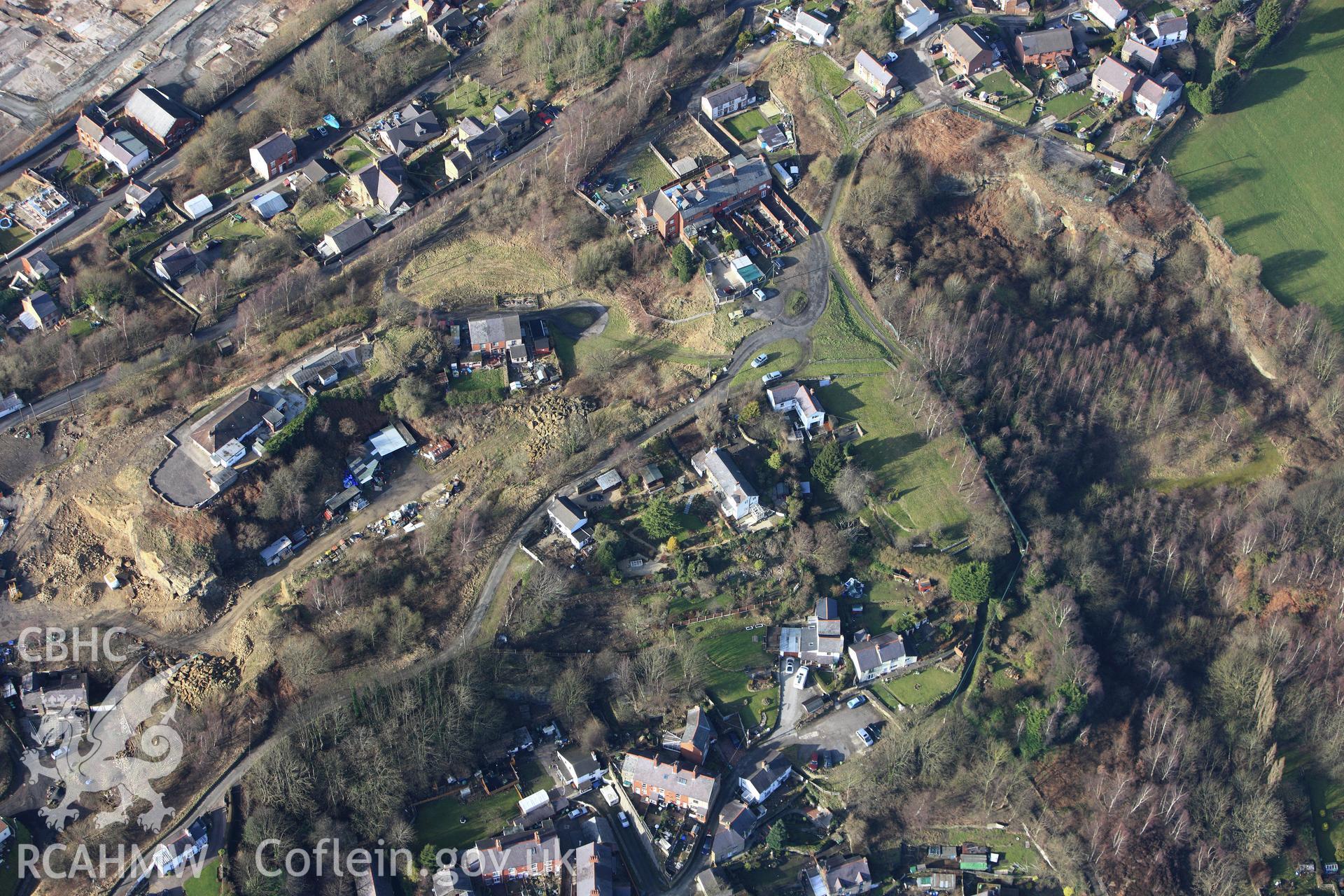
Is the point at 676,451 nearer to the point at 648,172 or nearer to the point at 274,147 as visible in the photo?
the point at 648,172

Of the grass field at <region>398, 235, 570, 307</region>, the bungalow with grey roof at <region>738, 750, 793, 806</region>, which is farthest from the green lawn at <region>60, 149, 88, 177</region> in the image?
the bungalow with grey roof at <region>738, 750, 793, 806</region>

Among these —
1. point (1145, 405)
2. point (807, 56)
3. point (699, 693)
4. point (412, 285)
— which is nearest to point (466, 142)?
point (412, 285)

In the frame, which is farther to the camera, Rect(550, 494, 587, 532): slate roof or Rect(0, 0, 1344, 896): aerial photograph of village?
Rect(550, 494, 587, 532): slate roof

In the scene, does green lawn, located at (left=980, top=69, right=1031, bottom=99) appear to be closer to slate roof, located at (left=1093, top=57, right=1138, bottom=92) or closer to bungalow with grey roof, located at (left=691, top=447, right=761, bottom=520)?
slate roof, located at (left=1093, top=57, right=1138, bottom=92)

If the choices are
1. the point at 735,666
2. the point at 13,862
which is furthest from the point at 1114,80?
the point at 13,862

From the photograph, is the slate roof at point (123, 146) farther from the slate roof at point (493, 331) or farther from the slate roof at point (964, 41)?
the slate roof at point (964, 41)

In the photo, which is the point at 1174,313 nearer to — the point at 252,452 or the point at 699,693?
the point at 699,693

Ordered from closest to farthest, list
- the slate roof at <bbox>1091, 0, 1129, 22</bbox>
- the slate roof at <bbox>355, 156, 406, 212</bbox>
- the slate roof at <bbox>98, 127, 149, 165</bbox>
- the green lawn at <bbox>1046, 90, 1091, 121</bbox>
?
the slate roof at <bbox>355, 156, 406, 212</bbox> < the green lawn at <bbox>1046, 90, 1091, 121</bbox> < the slate roof at <bbox>98, 127, 149, 165</bbox> < the slate roof at <bbox>1091, 0, 1129, 22</bbox>

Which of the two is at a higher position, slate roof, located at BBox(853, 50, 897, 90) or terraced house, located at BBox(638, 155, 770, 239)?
slate roof, located at BBox(853, 50, 897, 90)
